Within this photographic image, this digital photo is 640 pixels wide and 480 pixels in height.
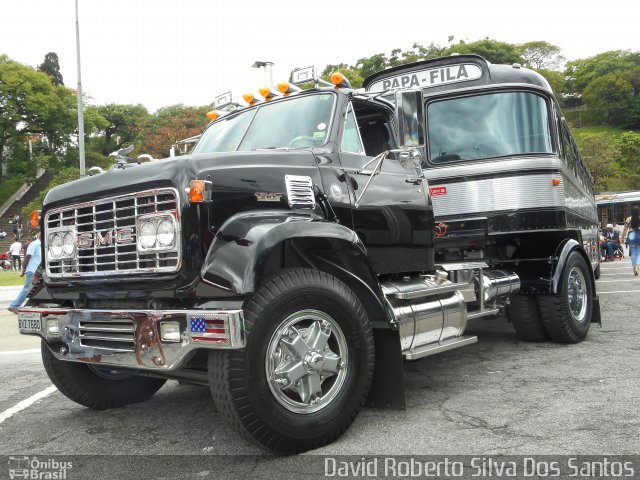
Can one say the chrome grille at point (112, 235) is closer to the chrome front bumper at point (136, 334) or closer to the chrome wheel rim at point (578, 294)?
the chrome front bumper at point (136, 334)

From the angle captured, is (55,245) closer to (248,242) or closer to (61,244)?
(61,244)

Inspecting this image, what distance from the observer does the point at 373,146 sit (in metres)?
5.41

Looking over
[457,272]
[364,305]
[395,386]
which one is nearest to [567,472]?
[395,386]

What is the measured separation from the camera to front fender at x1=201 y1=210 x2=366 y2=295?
352cm

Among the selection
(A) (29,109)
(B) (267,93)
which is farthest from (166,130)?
(B) (267,93)

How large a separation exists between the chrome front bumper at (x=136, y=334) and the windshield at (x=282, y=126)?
1.79 m

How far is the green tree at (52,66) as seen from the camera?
72.9 metres

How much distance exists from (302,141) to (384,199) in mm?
812

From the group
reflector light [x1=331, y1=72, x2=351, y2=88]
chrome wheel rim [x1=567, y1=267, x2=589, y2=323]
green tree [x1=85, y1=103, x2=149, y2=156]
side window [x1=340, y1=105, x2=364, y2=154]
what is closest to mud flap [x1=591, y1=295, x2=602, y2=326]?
chrome wheel rim [x1=567, y1=267, x2=589, y2=323]

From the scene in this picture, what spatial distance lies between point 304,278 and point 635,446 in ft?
7.02

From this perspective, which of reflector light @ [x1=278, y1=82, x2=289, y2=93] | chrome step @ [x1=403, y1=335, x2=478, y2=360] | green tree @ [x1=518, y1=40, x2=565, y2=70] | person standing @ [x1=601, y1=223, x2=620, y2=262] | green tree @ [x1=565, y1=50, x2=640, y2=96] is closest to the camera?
chrome step @ [x1=403, y1=335, x2=478, y2=360]

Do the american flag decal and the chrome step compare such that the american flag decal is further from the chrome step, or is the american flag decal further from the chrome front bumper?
the chrome step

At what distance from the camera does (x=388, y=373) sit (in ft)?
14.7

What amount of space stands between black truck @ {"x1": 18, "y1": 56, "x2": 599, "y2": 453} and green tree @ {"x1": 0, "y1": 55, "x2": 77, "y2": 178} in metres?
50.5
